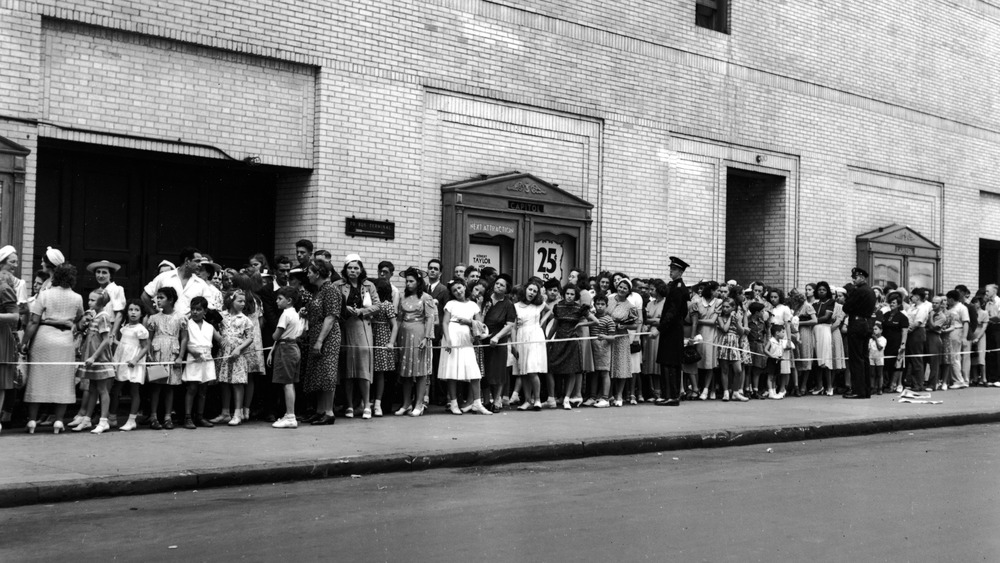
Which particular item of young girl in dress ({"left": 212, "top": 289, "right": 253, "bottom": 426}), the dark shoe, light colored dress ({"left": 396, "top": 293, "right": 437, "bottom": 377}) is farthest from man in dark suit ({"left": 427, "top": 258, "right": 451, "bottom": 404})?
young girl in dress ({"left": 212, "top": 289, "right": 253, "bottom": 426})

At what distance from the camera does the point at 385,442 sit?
1160 centimetres

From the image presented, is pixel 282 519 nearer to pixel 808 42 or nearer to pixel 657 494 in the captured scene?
pixel 657 494

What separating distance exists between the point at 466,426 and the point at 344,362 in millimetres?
1762

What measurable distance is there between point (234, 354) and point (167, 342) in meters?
0.74

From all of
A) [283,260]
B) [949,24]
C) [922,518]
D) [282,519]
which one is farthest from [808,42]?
[282,519]

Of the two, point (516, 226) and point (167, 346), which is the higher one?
point (516, 226)

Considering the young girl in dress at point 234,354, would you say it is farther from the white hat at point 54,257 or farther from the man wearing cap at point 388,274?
the man wearing cap at point 388,274

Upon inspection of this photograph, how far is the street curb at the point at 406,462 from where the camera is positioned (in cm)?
888

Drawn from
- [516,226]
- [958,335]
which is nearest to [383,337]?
[516,226]

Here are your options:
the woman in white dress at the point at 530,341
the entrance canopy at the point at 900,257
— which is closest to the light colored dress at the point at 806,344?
the entrance canopy at the point at 900,257

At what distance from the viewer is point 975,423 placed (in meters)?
16.6

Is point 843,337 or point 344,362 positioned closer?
point 344,362

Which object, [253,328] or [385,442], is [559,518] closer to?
[385,442]

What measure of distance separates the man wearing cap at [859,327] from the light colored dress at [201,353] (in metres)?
10.7
